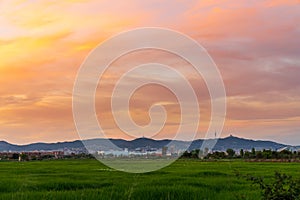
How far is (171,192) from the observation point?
36.7ft

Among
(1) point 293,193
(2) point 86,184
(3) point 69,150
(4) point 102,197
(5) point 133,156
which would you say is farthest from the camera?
(3) point 69,150

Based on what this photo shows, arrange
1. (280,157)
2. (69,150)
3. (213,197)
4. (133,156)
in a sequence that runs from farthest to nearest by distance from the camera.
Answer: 1. (69,150)
2. (280,157)
3. (133,156)
4. (213,197)

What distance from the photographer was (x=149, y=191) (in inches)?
443

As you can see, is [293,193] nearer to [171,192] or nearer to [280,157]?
[171,192]

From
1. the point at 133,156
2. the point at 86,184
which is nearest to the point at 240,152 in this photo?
the point at 133,156

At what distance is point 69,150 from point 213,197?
87.3 meters

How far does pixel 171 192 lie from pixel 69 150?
86788 mm

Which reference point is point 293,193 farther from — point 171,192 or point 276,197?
point 171,192

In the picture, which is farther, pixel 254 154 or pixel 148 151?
pixel 254 154

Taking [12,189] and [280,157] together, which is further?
[280,157]

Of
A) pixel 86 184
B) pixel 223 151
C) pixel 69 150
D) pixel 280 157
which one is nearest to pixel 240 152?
pixel 223 151

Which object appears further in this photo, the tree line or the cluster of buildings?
the tree line

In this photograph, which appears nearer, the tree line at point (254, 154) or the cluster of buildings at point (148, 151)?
the cluster of buildings at point (148, 151)

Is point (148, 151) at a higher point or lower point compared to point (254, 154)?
higher
